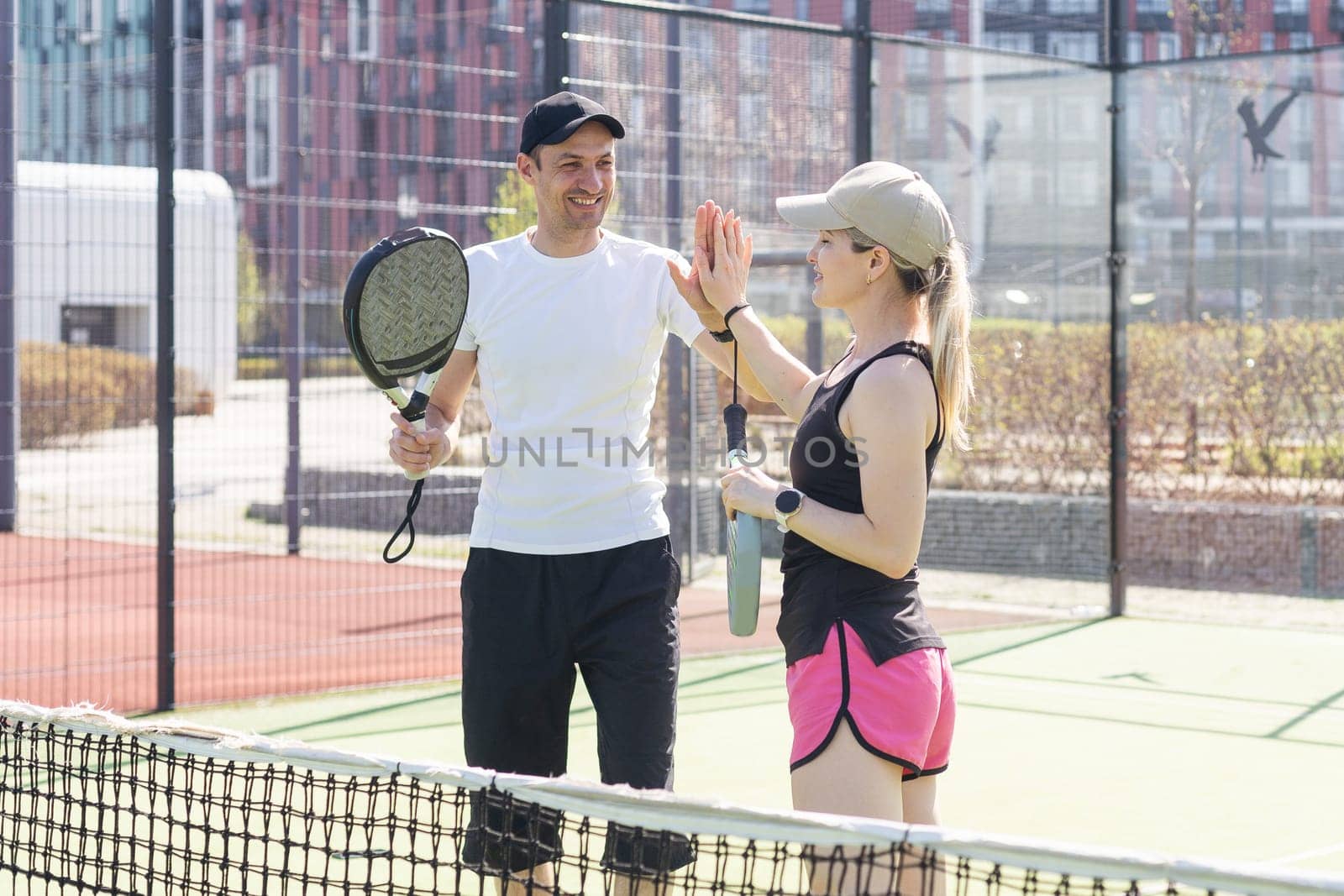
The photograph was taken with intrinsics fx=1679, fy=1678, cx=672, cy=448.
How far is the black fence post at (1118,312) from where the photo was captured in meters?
9.30

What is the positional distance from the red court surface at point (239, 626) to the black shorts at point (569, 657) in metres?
3.58

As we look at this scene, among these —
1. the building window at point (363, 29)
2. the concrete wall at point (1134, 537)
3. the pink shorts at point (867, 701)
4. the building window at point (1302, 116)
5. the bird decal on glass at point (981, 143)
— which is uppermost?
the building window at point (363, 29)

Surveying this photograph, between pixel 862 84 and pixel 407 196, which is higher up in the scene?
pixel 862 84

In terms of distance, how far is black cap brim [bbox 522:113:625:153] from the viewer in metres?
3.54

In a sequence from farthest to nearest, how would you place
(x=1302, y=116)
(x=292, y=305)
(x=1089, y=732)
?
(x=292, y=305) < (x=1302, y=116) < (x=1089, y=732)

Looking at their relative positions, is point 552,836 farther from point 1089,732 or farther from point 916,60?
point 916,60

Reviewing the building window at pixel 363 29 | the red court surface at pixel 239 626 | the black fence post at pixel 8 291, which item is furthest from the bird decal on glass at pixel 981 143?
the black fence post at pixel 8 291

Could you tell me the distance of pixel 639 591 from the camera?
3.48 m

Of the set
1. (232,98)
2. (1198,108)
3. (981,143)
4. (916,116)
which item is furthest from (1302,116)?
(232,98)

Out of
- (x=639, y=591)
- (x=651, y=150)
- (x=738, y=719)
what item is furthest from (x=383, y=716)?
(x=639, y=591)

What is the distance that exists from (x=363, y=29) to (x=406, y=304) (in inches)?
431

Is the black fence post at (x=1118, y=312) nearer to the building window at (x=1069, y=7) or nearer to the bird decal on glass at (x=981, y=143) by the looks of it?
the building window at (x=1069, y=7)

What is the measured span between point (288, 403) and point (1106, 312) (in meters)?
5.75

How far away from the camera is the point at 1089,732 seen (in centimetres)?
659
